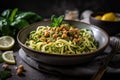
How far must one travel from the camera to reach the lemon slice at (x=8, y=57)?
153 cm

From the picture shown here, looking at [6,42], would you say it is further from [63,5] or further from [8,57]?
[63,5]

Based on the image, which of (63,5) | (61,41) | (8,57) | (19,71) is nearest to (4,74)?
(19,71)

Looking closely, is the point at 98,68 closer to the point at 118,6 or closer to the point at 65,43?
the point at 65,43

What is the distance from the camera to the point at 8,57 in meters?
1.59

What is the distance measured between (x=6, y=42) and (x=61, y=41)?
1.67 feet

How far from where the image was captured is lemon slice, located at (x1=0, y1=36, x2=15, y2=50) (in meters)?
1.72

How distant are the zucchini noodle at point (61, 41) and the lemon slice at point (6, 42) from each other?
176 mm

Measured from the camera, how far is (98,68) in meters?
1.40

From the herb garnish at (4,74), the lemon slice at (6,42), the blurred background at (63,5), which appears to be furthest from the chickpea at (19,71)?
the blurred background at (63,5)

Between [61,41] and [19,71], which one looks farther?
[61,41]

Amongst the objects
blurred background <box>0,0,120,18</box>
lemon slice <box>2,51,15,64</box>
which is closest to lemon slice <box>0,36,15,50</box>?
lemon slice <box>2,51,15,64</box>

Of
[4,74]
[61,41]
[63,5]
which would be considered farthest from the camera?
[63,5]

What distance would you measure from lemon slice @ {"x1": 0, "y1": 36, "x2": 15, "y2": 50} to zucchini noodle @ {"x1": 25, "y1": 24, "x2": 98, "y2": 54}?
0.58 ft

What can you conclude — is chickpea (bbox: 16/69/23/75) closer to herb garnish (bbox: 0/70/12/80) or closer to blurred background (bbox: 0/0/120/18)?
herb garnish (bbox: 0/70/12/80)
